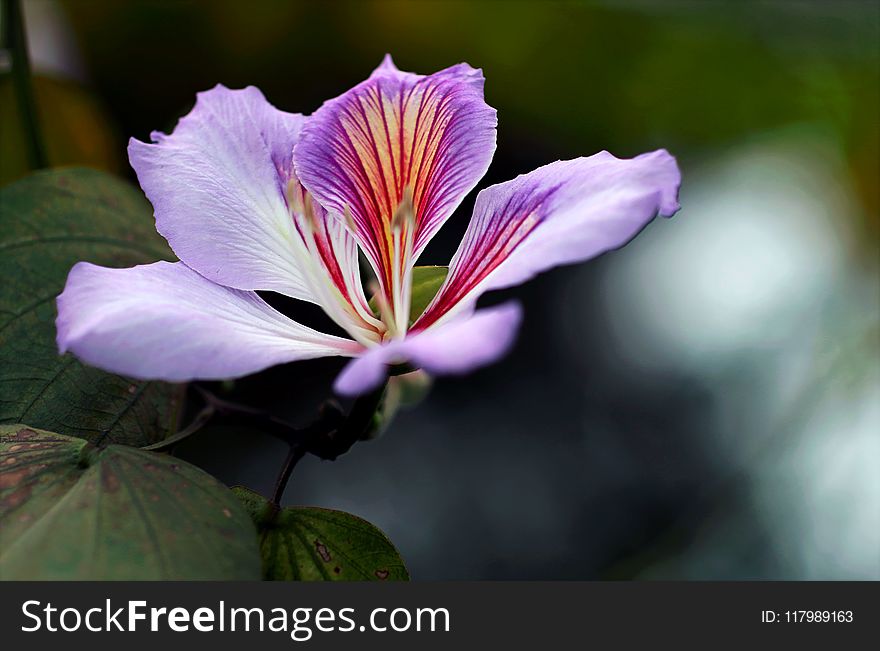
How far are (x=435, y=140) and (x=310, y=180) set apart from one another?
71 mm

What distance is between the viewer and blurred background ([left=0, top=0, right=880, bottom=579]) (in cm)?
115

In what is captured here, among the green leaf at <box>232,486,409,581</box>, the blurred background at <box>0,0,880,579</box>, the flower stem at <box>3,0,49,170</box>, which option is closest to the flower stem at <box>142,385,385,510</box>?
the green leaf at <box>232,486,409,581</box>

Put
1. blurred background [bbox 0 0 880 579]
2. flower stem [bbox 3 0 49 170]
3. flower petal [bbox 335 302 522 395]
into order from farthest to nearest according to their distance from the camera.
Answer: blurred background [bbox 0 0 880 579], flower stem [bbox 3 0 49 170], flower petal [bbox 335 302 522 395]

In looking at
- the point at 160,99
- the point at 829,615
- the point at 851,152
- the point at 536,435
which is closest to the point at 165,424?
the point at 829,615

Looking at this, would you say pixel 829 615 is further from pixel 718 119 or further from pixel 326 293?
pixel 718 119

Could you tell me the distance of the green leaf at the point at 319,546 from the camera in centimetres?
41

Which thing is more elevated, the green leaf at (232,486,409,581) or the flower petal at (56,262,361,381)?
the flower petal at (56,262,361,381)

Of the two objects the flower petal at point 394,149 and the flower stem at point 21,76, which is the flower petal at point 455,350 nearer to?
the flower petal at point 394,149

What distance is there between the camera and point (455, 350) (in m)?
0.32

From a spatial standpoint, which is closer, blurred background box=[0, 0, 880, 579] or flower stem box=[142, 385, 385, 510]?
flower stem box=[142, 385, 385, 510]

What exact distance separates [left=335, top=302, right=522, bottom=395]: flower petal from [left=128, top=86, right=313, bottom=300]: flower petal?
0.16m

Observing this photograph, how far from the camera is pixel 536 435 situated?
4.70 ft

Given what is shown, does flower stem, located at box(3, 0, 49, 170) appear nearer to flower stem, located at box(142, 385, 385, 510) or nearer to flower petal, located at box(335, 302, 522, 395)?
flower stem, located at box(142, 385, 385, 510)

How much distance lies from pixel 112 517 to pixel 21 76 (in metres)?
0.42
